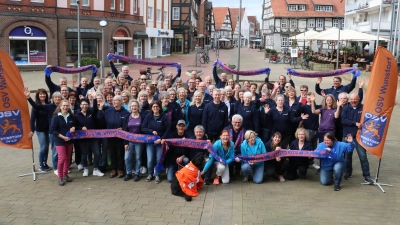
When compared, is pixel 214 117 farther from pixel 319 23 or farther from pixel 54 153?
pixel 319 23

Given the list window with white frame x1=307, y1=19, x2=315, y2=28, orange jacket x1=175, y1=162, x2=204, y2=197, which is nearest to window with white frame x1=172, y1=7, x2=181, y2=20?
window with white frame x1=307, y1=19, x2=315, y2=28

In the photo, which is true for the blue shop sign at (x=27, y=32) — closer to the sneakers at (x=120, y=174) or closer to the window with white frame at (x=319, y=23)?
the sneakers at (x=120, y=174)

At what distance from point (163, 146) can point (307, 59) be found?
1133 inches

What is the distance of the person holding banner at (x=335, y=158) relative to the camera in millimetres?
7934

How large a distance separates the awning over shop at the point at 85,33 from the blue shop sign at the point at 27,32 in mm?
1805

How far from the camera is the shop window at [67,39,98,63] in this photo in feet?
106

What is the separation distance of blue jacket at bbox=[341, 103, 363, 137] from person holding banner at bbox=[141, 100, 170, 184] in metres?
3.68

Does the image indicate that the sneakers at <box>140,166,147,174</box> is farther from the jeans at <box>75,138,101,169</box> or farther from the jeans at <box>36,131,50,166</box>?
the jeans at <box>36,131,50,166</box>

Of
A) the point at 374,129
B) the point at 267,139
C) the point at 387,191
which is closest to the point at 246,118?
the point at 267,139

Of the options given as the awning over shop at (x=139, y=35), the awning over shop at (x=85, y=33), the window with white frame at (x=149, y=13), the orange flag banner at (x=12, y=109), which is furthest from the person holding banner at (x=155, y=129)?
the window with white frame at (x=149, y=13)

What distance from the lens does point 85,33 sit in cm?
3198

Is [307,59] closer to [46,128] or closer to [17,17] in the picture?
[17,17]

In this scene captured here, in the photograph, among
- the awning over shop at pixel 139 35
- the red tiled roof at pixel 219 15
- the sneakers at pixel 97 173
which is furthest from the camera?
the red tiled roof at pixel 219 15

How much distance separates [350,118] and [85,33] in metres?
27.3
